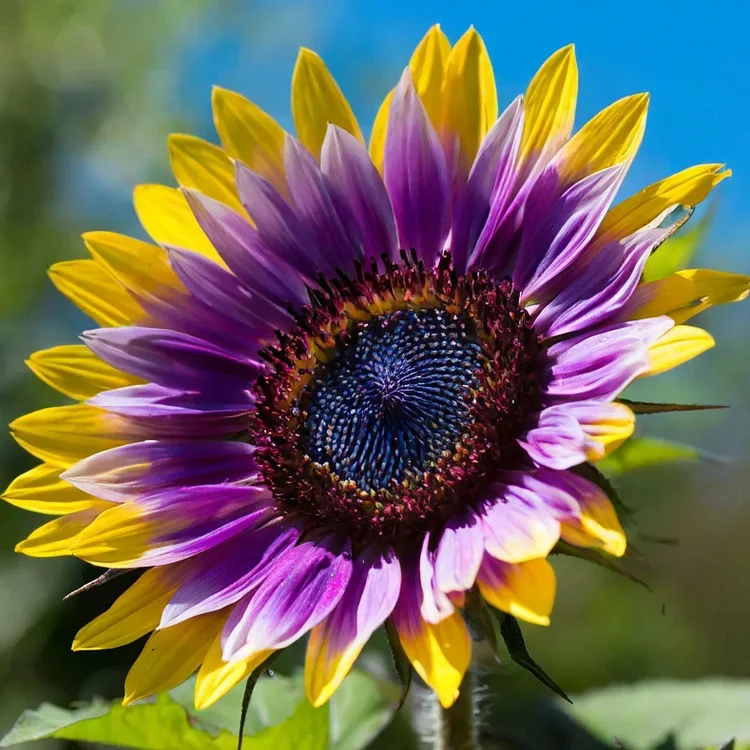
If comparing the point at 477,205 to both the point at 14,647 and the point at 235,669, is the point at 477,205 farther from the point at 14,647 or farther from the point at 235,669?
the point at 14,647

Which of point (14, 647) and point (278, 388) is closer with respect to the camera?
point (278, 388)

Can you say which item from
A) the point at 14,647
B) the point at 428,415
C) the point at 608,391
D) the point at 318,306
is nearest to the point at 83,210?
the point at 14,647

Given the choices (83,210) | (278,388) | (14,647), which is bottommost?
(14,647)

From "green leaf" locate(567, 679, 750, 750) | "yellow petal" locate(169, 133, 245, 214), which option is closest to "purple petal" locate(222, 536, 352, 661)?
"yellow petal" locate(169, 133, 245, 214)

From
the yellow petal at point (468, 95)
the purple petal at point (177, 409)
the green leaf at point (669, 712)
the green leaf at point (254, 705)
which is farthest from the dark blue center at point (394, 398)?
the green leaf at point (669, 712)

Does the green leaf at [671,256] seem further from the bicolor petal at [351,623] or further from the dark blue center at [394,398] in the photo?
the bicolor petal at [351,623]

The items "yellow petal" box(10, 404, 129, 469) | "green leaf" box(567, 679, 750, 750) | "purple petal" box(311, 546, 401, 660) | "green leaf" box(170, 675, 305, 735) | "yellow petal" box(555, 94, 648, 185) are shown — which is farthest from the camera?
"green leaf" box(567, 679, 750, 750)

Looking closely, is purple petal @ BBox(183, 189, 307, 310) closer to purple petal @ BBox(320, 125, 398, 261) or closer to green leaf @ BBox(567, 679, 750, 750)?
purple petal @ BBox(320, 125, 398, 261)
